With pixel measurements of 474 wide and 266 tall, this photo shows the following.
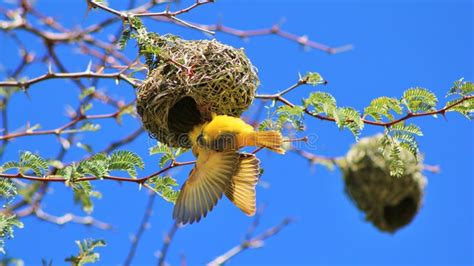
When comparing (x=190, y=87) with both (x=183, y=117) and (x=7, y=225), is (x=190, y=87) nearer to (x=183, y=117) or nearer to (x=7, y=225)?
(x=183, y=117)

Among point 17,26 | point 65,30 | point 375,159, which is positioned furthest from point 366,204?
point 17,26

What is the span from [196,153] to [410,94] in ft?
3.01

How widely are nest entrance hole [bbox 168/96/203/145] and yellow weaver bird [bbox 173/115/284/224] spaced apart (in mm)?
59

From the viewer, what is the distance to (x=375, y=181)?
627 cm

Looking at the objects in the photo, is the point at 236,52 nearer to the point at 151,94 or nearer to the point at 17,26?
the point at 151,94

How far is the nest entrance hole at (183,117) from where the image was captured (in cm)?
306

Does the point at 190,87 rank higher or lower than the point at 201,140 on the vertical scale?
higher

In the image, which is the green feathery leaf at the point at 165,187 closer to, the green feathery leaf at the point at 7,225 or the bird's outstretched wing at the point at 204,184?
the bird's outstretched wing at the point at 204,184

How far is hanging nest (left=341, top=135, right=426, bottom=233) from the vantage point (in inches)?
245

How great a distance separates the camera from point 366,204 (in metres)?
6.44

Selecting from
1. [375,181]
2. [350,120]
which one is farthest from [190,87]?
[375,181]

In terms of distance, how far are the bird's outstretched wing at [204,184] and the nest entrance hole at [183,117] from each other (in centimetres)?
20

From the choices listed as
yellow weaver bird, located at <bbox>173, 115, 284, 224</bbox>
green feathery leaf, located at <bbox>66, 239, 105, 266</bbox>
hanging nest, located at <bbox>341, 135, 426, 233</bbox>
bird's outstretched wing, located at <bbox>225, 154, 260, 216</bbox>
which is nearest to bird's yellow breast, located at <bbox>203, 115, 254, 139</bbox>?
yellow weaver bird, located at <bbox>173, 115, 284, 224</bbox>

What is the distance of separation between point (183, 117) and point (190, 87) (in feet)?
0.86
